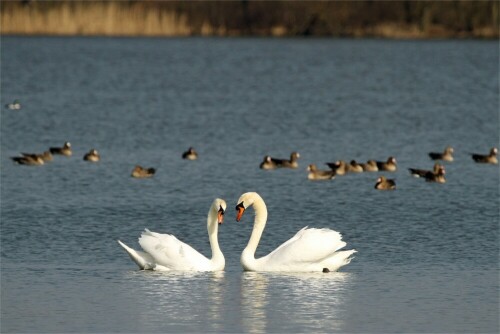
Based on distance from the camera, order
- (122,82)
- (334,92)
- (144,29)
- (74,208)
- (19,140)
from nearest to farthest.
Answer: (74,208) < (19,140) < (334,92) < (122,82) < (144,29)

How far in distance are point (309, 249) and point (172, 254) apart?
160 cm

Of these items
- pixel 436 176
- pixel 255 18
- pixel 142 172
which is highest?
pixel 255 18

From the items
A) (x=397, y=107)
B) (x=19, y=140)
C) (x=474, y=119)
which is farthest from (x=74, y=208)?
(x=397, y=107)

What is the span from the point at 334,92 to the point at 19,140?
63.3ft

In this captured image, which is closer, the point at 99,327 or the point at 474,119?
the point at 99,327

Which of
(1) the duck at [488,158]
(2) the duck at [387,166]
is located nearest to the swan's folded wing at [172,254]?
(2) the duck at [387,166]

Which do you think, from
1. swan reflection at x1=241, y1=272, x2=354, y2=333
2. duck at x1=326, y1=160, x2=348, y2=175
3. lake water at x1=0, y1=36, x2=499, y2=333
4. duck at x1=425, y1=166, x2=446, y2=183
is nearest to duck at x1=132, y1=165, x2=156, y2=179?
lake water at x1=0, y1=36, x2=499, y2=333

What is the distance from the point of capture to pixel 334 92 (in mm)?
48969

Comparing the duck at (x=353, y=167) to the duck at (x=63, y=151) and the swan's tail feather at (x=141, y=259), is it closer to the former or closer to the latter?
the duck at (x=63, y=151)

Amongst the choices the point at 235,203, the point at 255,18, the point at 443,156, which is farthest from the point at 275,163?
the point at 255,18

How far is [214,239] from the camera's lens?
52.4 feet

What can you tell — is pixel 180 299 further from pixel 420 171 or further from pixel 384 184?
pixel 420 171

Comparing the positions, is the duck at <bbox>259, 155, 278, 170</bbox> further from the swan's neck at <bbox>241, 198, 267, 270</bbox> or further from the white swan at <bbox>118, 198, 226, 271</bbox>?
the white swan at <bbox>118, 198, 226, 271</bbox>

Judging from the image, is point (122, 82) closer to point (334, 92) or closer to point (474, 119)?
point (334, 92)
